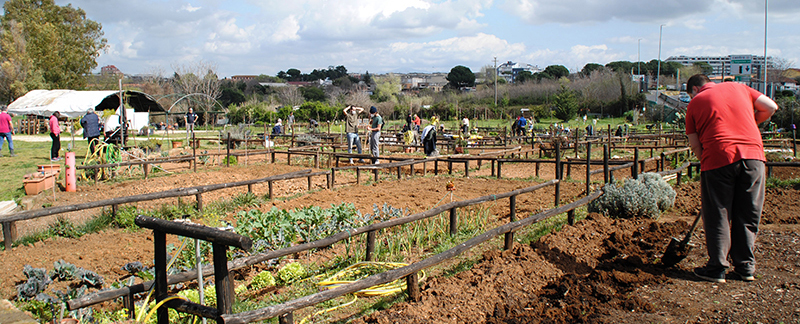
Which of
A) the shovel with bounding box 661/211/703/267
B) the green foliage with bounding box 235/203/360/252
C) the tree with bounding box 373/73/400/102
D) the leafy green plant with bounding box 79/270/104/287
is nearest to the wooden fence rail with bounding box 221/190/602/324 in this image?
the shovel with bounding box 661/211/703/267

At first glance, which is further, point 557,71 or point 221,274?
point 557,71

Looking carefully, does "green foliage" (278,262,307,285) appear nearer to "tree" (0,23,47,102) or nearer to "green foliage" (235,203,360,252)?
"green foliage" (235,203,360,252)

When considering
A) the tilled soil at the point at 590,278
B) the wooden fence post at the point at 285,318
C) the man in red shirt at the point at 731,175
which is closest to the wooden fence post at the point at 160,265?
the wooden fence post at the point at 285,318

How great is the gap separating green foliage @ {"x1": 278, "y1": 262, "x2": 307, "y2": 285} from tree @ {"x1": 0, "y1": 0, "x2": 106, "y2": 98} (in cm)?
3894

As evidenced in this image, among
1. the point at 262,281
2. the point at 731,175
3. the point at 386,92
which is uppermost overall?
the point at 386,92

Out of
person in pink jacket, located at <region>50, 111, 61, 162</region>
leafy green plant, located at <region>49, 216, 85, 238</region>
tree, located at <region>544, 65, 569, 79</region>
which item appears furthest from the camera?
tree, located at <region>544, 65, 569, 79</region>

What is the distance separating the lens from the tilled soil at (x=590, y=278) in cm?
353

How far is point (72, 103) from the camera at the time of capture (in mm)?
24469

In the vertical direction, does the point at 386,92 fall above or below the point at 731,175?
above

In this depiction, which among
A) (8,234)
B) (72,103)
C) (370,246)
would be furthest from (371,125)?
(72,103)

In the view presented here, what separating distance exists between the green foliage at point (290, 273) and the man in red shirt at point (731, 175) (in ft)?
10.9

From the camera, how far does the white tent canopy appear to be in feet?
77.7

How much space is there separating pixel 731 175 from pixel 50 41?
44971 mm

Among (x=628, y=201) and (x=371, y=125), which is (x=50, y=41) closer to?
(x=371, y=125)
